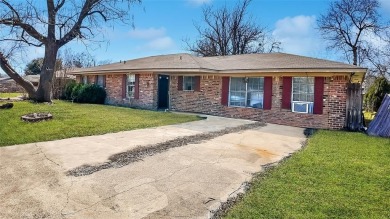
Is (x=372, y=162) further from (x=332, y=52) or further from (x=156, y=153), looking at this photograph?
(x=332, y=52)

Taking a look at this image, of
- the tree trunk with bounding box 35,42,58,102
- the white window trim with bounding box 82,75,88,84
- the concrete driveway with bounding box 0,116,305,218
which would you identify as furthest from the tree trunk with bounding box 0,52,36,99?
the concrete driveway with bounding box 0,116,305,218

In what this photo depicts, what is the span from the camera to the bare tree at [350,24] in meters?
28.2

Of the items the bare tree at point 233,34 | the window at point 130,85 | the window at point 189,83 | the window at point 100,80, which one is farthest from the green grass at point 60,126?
the bare tree at point 233,34

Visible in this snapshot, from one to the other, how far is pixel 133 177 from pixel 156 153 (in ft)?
5.13

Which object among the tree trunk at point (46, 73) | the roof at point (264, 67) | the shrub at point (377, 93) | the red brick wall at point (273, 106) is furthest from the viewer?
the shrub at point (377, 93)

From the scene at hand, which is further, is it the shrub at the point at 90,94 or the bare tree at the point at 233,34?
the bare tree at the point at 233,34

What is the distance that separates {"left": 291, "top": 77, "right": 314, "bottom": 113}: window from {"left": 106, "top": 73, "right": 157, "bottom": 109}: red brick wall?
7571mm

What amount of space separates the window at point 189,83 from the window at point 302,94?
5.38 meters

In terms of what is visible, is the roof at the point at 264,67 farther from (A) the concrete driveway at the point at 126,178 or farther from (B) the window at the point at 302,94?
(A) the concrete driveway at the point at 126,178

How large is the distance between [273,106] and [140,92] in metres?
7.93

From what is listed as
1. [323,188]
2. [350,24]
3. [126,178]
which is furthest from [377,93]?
[126,178]

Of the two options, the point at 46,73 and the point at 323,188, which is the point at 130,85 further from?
the point at 323,188

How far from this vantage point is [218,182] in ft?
15.7

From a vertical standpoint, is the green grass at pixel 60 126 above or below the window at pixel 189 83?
below
